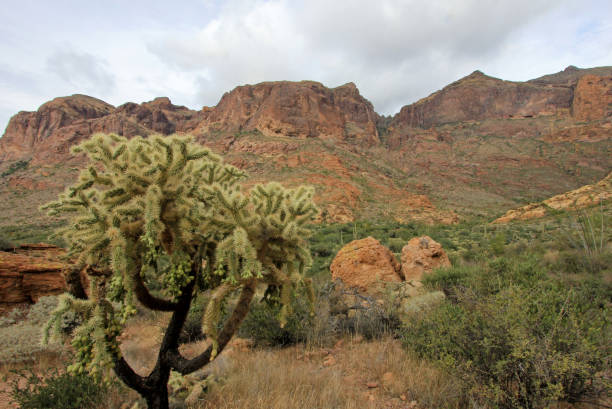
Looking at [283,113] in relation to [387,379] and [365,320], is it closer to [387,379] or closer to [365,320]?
[365,320]

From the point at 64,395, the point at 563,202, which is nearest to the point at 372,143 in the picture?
the point at 563,202

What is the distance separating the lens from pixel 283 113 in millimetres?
65250

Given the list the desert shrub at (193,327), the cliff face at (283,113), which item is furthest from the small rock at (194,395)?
the cliff face at (283,113)

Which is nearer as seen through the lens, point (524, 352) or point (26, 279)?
point (524, 352)

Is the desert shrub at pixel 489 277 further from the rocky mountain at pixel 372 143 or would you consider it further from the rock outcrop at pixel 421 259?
the rocky mountain at pixel 372 143

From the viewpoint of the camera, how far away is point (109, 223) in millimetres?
2121

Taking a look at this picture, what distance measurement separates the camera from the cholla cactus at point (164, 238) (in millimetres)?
2070

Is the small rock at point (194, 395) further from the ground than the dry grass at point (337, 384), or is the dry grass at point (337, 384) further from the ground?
the small rock at point (194, 395)

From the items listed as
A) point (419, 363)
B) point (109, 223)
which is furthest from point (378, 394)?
point (109, 223)

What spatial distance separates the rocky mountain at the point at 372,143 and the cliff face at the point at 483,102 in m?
0.34

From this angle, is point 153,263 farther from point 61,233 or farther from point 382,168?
point 382,168

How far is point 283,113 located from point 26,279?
204 ft

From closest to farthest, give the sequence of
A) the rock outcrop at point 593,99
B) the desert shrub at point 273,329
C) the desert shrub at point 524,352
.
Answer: the desert shrub at point 524,352, the desert shrub at point 273,329, the rock outcrop at point 593,99

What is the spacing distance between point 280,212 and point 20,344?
230 inches
